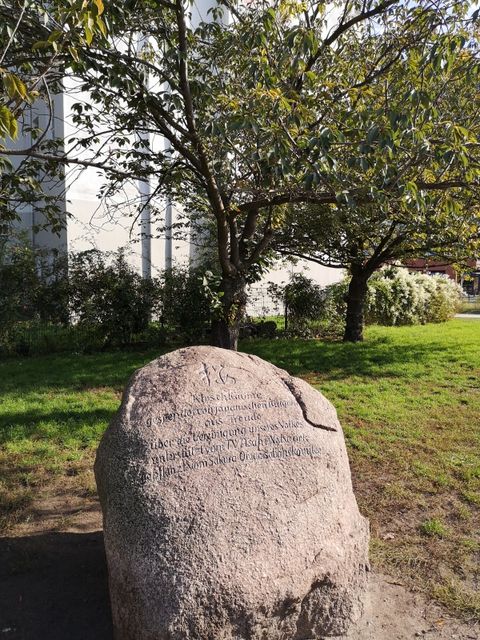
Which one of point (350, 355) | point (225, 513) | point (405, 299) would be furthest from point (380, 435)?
point (405, 299)

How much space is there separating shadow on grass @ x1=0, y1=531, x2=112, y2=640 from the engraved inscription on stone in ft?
3.23

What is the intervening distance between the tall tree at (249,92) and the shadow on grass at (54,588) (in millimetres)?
2994

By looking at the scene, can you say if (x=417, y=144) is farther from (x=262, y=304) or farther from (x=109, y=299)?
(x=262, y=304)

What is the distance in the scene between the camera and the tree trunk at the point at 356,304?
36.2 feet

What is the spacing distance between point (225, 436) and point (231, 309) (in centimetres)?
318

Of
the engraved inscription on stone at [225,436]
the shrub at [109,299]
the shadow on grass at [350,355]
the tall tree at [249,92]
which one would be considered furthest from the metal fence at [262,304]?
the engraved inscription on stone at [225,436]

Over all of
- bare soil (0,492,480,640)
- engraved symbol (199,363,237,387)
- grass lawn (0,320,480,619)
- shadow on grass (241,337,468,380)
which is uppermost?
engraved symbol (199,363,237,387)

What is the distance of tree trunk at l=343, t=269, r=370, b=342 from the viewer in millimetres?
11031

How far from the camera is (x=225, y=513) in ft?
8.99

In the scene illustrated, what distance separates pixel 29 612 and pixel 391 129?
3840 mm

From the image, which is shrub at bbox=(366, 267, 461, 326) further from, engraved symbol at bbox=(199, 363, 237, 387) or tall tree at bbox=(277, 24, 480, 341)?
engraved symbol at bbox=(199, 363, 237, 387)

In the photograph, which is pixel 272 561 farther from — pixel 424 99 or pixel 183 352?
pixel 424 99

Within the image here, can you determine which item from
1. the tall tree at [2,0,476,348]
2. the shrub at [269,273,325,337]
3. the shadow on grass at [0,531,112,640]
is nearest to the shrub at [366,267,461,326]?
the shrub at [269,273,325,337]

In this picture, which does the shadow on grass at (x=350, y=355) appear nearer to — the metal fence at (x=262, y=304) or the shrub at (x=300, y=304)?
the shrub at (x=300, y=304)
